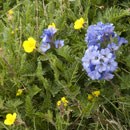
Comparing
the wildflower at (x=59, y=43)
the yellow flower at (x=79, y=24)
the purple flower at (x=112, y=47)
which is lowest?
the purple flower at (x=112, y=47)

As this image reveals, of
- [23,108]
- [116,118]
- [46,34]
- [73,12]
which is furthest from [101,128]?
[73,12]

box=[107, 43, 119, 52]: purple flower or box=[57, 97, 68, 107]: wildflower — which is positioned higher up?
box=[107, 43, 119, 52]: purple flower

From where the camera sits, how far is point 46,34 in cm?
193

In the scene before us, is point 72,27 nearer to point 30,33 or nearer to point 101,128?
point 30,33

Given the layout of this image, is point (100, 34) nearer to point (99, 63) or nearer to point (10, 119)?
point (99, 63)

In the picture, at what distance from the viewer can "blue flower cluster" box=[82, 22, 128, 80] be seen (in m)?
1.61

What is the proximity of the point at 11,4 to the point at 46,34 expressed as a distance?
75cm

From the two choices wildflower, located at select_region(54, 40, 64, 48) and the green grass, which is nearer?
the green grass

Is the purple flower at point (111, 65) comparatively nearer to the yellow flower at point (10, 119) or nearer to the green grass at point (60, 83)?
the green grass at point (60, 83)

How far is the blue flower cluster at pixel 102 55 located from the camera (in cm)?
161

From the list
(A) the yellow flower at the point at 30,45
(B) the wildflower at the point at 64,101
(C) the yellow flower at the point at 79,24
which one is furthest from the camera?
(C) the yellow flower at the point at 79,24

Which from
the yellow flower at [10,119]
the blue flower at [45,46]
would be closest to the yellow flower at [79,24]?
the blue flower at [45,46]

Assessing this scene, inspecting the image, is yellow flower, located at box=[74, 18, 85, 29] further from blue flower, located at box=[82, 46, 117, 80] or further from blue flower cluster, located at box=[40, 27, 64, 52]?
blue flower, located at box=[82, 46, 117, 80]

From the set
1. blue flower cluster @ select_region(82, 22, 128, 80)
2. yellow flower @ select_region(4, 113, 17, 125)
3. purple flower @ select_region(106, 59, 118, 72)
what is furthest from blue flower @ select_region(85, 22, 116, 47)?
yellow flower @ select_region(4, 113, 17, 125)
